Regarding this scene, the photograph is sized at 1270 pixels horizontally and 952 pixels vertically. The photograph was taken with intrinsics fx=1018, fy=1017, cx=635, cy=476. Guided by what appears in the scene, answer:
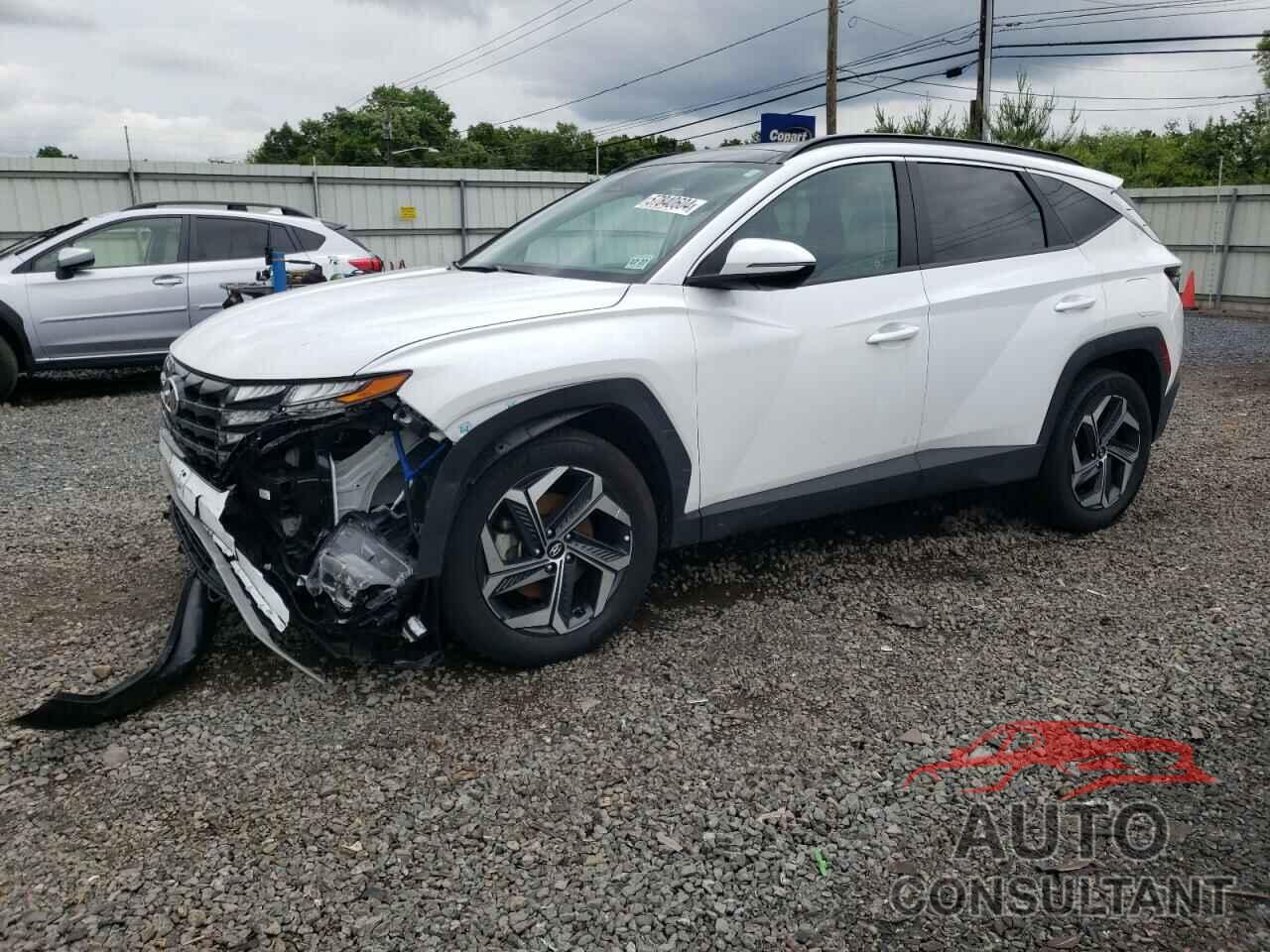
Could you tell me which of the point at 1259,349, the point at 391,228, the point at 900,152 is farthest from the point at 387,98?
the point at 900,152

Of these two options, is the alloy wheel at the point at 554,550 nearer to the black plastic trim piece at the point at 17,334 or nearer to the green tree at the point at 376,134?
the black plastic trim piece at the point at 17,334

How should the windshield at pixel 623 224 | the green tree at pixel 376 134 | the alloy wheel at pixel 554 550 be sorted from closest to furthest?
the alloy wheel at pixel 554 550 → the windshield at pixel 623 224 → the green tree at pixel 376 134

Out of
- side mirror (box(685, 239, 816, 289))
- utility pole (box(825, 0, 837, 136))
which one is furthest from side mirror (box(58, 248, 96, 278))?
utility pole (box(825, 0, 837, 136))

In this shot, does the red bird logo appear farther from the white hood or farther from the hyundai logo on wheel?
the hyundai logo on wheel

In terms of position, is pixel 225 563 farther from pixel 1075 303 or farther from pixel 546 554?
pixel 1075 303

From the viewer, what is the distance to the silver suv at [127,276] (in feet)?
29.6

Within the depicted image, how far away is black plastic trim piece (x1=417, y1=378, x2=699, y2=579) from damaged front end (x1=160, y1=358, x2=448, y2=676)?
6 cm

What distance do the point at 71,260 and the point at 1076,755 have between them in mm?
9141

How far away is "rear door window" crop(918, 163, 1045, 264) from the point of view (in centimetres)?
429

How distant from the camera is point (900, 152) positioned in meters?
4.27

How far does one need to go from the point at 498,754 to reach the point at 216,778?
777mm

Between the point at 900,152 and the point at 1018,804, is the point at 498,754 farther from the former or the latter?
the point at 900,152

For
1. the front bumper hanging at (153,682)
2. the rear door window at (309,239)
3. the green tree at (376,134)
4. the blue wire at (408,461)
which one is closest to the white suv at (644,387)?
the blue wire at (408,461)
